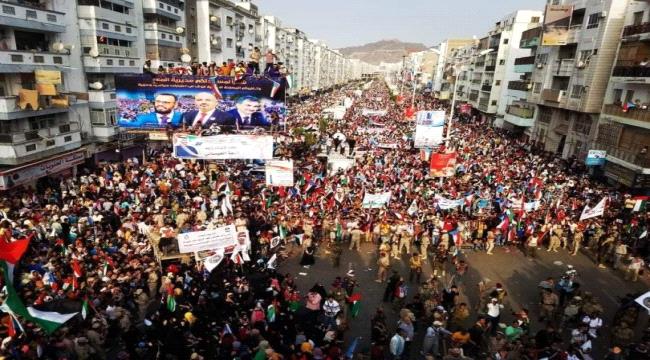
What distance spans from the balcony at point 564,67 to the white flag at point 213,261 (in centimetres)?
3572

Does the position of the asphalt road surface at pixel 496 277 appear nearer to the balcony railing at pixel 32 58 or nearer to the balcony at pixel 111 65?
the balcony railing at pixel 32 58

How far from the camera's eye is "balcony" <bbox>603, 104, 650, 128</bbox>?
1037 inches

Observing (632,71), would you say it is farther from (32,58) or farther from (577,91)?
(32,58)

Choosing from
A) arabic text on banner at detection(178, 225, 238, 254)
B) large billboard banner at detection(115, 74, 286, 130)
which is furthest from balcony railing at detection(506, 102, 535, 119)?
arabic text on banner at detection(178, 225, 238, 254)

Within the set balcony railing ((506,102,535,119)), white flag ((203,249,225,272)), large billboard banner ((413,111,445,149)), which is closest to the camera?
white flag ((203,249,225,272))

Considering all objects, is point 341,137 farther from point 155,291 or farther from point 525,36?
point 525,36

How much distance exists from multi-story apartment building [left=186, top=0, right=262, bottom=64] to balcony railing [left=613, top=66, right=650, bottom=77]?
130 ft

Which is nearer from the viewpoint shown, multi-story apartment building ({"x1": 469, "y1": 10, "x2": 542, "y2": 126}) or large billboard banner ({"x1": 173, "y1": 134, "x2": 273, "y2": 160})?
large billboard banner ({"x1": 173, "y1": 134, "x2": 273, "y2": 160})

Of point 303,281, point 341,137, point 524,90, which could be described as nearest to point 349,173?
point 341,137

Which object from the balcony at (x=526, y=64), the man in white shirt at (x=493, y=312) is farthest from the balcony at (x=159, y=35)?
the balcony at (x=526, y=64)

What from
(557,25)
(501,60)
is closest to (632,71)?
(557,25)

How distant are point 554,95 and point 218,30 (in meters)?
37.9

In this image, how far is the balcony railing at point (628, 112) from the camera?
26.4m

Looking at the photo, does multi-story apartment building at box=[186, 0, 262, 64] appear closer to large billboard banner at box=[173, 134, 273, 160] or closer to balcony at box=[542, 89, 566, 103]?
large billboard banner at box=[173, 134, 273, 160]
